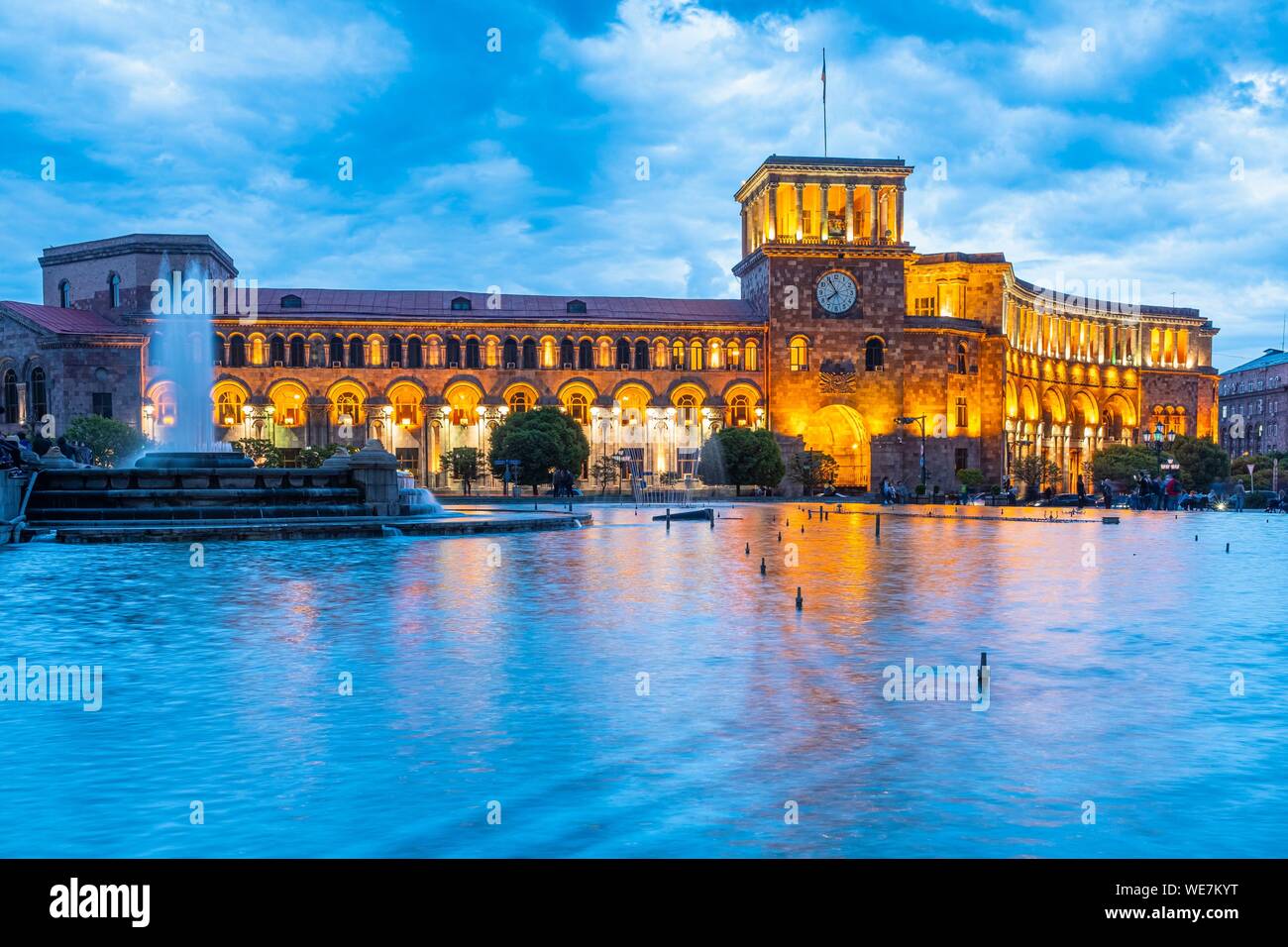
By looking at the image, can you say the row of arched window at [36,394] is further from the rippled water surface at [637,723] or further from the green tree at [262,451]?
the rippled water surface at [637,723]

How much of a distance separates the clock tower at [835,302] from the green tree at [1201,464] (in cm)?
1985

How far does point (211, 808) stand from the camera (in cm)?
474

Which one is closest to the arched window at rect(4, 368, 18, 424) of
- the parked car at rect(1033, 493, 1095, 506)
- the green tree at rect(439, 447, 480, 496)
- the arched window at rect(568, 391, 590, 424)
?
the green tree at rect(439, 447, 480, 496)

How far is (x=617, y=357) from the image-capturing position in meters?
65.4

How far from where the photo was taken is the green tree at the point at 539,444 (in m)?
50.9

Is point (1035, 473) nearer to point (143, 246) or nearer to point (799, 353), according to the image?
point (799, 353)

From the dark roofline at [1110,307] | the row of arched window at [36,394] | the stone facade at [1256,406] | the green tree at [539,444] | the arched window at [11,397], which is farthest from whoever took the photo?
the stone facade at [1256,406]

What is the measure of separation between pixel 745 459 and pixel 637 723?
4980cm

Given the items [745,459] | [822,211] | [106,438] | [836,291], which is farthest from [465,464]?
[822,211]

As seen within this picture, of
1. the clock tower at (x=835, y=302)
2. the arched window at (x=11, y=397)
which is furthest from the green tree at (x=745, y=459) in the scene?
the arched window at (x=11, y=397)

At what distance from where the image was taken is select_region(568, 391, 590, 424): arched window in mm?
64812
